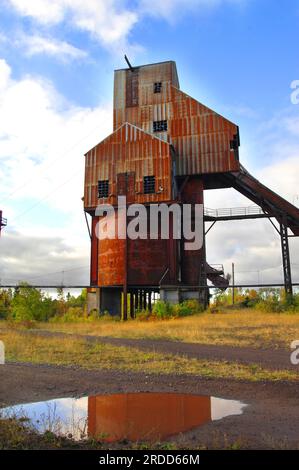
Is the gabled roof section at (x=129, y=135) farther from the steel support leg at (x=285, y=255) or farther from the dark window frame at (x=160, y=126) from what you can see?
the steel support leg at (x=285, y=255)

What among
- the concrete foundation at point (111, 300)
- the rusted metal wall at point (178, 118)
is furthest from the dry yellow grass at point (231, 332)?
the rusted metal wall at point (178, 118)

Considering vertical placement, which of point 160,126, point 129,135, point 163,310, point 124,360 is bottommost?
point 124,360

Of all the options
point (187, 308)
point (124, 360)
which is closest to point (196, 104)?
point (187, 308)

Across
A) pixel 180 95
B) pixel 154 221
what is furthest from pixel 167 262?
pixel 180 95

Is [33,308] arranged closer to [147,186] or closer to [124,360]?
[147,186]

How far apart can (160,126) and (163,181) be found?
23.3 ft

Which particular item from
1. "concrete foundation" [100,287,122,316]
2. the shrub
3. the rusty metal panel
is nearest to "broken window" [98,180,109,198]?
"concrete foundation" [100,287,122,316]

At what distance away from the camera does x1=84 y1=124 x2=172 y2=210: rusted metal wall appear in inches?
1300

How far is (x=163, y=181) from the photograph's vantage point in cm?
3288

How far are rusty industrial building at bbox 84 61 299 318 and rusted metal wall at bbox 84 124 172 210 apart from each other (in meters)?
0.08

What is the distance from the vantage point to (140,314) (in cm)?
3238

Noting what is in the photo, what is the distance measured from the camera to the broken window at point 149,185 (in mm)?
33094
